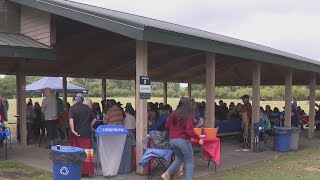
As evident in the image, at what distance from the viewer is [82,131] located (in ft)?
26.8

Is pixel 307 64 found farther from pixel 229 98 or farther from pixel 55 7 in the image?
pixel 229 98

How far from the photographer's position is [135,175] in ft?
28.0

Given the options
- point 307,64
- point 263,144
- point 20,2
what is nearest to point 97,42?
point 20,2

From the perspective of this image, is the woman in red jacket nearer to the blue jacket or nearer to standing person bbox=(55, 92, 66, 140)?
the blue jacket

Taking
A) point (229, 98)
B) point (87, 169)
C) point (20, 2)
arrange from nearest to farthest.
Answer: point (87, 169), point (20, 2), point (229, 98)

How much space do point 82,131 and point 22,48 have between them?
309 centimetres

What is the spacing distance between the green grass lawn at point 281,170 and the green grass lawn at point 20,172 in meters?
3.11

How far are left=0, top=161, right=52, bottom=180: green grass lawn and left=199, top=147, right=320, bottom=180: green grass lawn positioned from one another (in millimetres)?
3106

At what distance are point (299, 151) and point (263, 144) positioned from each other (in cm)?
128

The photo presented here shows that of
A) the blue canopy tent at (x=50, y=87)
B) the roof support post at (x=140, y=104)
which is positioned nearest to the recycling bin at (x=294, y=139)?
the roof support post at (x=140, y=104)

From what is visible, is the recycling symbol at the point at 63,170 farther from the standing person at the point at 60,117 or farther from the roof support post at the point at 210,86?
the standing person at the point at 60,117

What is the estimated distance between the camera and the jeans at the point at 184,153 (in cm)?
733

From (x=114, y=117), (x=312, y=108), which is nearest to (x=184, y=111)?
(x=114, y=117)

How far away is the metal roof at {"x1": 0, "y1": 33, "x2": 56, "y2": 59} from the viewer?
384 inches
